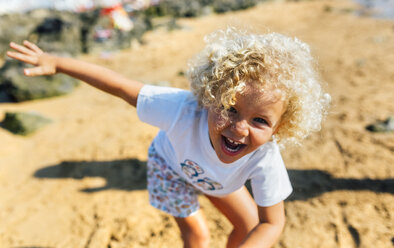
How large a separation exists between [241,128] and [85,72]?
3.13 feet

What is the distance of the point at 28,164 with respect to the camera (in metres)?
3.28

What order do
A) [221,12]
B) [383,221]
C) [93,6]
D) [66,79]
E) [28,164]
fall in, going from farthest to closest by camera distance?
[221,12], [93,6], [66,79], [28,164], [383,221]

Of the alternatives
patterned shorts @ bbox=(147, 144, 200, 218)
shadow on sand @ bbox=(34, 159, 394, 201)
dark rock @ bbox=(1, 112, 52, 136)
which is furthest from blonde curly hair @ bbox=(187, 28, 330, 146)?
dark rock @ bbox=(1, 112, 52, 136)

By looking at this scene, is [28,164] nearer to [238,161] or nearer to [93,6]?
[238,161]

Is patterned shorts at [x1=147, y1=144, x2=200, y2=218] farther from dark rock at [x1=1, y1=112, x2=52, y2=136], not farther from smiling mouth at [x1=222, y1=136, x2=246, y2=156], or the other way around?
dark rock at [x1=1, y1=112, x2=52, y2=136]

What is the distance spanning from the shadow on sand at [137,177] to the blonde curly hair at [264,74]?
1.28m

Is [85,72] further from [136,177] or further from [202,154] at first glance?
[136,177]

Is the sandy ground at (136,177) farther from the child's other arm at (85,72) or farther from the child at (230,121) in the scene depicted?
the child's other arm at (85,72)

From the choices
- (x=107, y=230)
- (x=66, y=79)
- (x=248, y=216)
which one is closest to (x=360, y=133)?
(x=248, y=216)

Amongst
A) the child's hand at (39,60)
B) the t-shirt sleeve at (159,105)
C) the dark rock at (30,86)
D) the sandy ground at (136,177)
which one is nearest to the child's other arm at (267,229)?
the t-shirt sleeve at (159,105)

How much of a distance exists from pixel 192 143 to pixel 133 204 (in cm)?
129

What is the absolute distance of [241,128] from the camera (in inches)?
51.4

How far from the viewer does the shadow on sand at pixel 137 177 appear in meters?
2.62

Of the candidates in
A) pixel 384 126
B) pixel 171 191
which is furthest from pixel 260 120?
pixel 384 126
